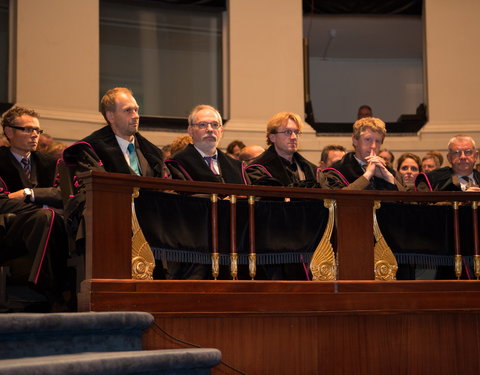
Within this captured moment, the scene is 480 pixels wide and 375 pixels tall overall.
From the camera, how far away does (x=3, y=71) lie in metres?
9.41

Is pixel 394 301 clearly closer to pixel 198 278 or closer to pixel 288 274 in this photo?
pixel 288 274

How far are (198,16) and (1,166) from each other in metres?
5.32

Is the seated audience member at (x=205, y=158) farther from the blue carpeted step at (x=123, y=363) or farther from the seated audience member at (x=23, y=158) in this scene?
the blue carpeted step at (x=123, y=363)

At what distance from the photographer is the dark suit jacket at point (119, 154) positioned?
5.38 m

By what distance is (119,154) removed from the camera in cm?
544

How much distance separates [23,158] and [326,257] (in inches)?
92.2

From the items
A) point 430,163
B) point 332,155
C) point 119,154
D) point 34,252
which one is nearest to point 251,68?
point 430,163

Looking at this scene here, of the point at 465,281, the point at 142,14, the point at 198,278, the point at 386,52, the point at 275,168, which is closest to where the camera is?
the point at 198,278

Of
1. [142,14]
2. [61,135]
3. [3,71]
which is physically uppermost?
[142,14]

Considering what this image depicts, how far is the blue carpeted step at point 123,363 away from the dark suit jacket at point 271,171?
176 cm

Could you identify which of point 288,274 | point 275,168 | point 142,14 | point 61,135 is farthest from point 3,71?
point 288,274

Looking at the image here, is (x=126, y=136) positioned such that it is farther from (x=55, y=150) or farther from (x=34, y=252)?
(x=55, y=150)

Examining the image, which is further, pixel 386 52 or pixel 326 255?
pixel 386 52

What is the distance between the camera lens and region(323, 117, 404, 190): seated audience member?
19.6ft
